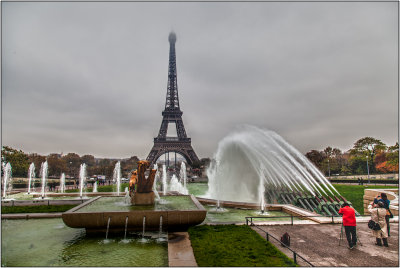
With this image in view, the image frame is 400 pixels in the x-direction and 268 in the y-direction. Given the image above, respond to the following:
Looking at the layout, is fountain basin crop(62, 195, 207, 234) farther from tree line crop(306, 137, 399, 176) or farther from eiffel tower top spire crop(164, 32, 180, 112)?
eiffel tower top spire crop(164, 32, 180, 112)

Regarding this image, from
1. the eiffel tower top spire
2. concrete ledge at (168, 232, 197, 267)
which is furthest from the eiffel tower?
concrete ledge at (168, 232, 197, 267)

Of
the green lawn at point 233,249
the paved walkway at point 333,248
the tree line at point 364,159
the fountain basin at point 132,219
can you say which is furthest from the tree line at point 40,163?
the tree line at point 364,159

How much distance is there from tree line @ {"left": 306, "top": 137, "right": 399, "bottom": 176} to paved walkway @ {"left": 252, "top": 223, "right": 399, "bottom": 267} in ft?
174

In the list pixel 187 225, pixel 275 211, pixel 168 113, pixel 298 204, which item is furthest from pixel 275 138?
pixel 168 113

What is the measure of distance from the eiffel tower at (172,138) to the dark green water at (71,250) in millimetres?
62131

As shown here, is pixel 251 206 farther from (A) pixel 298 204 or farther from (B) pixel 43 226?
(B) pixel 43 226

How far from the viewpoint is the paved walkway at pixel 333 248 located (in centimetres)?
746

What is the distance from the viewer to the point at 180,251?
8203mm

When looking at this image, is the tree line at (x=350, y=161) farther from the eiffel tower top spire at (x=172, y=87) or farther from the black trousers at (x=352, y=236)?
the black trousers at (x=352, y=236)

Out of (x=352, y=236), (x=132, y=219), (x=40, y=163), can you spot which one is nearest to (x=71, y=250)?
(x=132, y=219)

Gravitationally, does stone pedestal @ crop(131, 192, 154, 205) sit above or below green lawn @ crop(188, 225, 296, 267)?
above

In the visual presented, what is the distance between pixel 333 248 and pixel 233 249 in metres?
3.68

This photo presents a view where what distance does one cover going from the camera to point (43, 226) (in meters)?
12.4

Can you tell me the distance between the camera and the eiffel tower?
76438mm
